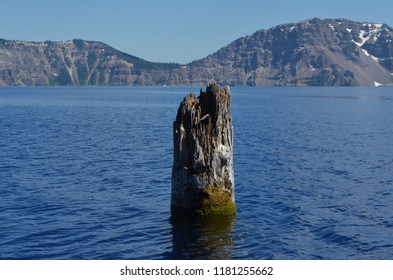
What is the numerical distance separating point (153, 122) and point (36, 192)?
73538 mm

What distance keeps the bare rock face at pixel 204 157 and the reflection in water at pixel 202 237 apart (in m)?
0.87

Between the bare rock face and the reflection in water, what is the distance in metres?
0.87

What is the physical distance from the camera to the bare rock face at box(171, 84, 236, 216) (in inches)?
1314

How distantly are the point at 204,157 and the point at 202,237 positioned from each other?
18.3 ft

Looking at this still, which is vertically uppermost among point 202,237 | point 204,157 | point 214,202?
point 204,157

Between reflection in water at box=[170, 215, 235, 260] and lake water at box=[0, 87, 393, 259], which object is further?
lake water at box=[0, 87, 393, 259]

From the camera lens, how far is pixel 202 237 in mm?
30469

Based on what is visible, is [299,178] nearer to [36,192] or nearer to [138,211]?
[138,211]

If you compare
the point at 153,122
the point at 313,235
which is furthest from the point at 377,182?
the point at 153,122

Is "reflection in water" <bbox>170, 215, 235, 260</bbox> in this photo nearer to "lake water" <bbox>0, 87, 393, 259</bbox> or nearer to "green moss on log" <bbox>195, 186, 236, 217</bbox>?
"lake water" <bbox>0, 87, 393, 259</bbox>

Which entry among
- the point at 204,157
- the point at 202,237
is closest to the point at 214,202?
the point at 204,157

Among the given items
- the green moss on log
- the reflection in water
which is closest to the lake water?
the reflection in water

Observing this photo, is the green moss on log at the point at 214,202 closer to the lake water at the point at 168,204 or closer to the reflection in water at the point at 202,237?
the reflection in water at the point at 202,237

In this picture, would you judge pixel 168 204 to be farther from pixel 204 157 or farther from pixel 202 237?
pixel 202 237
